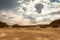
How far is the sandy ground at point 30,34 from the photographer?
321 centimetres

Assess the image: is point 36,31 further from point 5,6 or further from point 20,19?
point 5,6

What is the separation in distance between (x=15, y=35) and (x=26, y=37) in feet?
0.62

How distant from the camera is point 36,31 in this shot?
346 centimetres

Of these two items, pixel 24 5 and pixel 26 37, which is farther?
pixel 24 5

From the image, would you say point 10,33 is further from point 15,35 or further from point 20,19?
point 20,19

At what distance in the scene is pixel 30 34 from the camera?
10.9ft

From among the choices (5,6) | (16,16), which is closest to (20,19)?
(16,16)

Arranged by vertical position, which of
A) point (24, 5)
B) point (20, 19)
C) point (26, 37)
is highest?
point (24, 5)

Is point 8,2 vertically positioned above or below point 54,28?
above

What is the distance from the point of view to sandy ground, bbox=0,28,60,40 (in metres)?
3.21

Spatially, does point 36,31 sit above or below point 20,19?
below

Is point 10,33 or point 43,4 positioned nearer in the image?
point 10,33

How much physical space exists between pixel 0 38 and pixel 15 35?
252 millimetres

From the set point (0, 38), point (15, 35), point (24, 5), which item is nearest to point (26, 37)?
point (15, 35)
